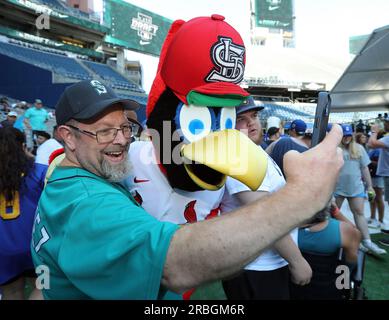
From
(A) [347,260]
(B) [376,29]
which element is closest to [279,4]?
(B) [376,29]

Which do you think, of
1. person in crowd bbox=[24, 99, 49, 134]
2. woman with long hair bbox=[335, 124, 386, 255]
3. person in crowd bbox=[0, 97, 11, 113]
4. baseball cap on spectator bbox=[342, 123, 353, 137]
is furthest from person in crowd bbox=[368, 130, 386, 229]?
person in crowd bbox=[0, 97, 11, 113]

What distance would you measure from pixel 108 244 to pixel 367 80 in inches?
399

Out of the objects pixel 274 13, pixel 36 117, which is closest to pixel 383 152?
pixel 36 117

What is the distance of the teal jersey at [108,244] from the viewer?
75 centimetres

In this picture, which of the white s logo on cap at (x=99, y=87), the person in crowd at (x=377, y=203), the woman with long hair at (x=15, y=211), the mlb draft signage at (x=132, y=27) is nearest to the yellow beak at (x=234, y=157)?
the white s logo on cap at (x=99, y=87)

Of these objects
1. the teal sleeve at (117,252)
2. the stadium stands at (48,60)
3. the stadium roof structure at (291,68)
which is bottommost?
the teal sleeve at (117,252)

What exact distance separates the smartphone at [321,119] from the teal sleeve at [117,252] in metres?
0.49

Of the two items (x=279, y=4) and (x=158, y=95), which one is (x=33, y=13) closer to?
(x=158, y=95)

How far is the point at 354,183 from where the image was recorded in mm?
4500

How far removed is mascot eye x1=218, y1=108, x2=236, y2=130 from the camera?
1.16m

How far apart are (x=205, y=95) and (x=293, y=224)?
58 centimetres

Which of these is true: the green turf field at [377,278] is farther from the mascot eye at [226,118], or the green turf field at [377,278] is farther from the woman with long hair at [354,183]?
the mascot eye at [226,118]

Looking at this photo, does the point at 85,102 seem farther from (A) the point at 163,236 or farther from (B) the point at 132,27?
(B) the point at 132,27
